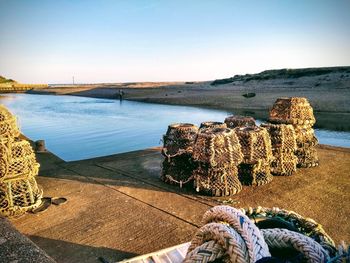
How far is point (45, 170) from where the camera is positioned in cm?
754

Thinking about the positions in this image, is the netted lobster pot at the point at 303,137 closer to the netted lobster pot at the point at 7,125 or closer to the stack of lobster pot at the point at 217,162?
the stack of lobster pot at the point at 217,162

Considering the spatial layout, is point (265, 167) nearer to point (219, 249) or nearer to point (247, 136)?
point (247, 136)

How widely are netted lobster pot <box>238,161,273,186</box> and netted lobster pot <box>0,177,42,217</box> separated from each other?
4.45 metres

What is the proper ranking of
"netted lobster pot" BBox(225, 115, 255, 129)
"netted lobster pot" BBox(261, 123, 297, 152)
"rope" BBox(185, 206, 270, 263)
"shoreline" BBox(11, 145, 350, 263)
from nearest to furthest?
"rope" BBox(185, 206, 270, 263) < "shoreline" BBox(11, 145, 350, 263) < "netted lobster pot" BBox(261, 123, 297, 152) < "netted lobster pot" BBox(225, 115, 255, 129)

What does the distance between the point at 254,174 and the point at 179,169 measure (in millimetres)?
1764

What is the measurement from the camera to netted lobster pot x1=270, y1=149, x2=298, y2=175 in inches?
275

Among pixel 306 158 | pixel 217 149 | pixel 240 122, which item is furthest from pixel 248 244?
pixel 306 158

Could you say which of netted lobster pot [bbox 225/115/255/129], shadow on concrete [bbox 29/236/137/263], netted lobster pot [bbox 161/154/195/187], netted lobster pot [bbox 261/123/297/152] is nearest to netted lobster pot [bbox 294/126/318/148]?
netted lobster pot [bbox 261/123/297/152]

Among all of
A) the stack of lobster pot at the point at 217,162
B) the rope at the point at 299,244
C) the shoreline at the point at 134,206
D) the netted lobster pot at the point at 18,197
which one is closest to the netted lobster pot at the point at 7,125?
the netted lobster pot at the point at 18,197

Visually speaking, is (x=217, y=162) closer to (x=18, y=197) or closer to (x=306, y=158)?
(x=306, y=158)

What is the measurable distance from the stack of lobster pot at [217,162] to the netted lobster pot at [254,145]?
1.61 feet

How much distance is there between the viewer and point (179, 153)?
6.21 metres

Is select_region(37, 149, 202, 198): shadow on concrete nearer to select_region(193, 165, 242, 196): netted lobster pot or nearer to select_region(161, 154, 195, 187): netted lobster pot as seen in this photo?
select_region(161, 154, 195, 187): netted lobster pot

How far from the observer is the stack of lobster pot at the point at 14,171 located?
4660 mm
